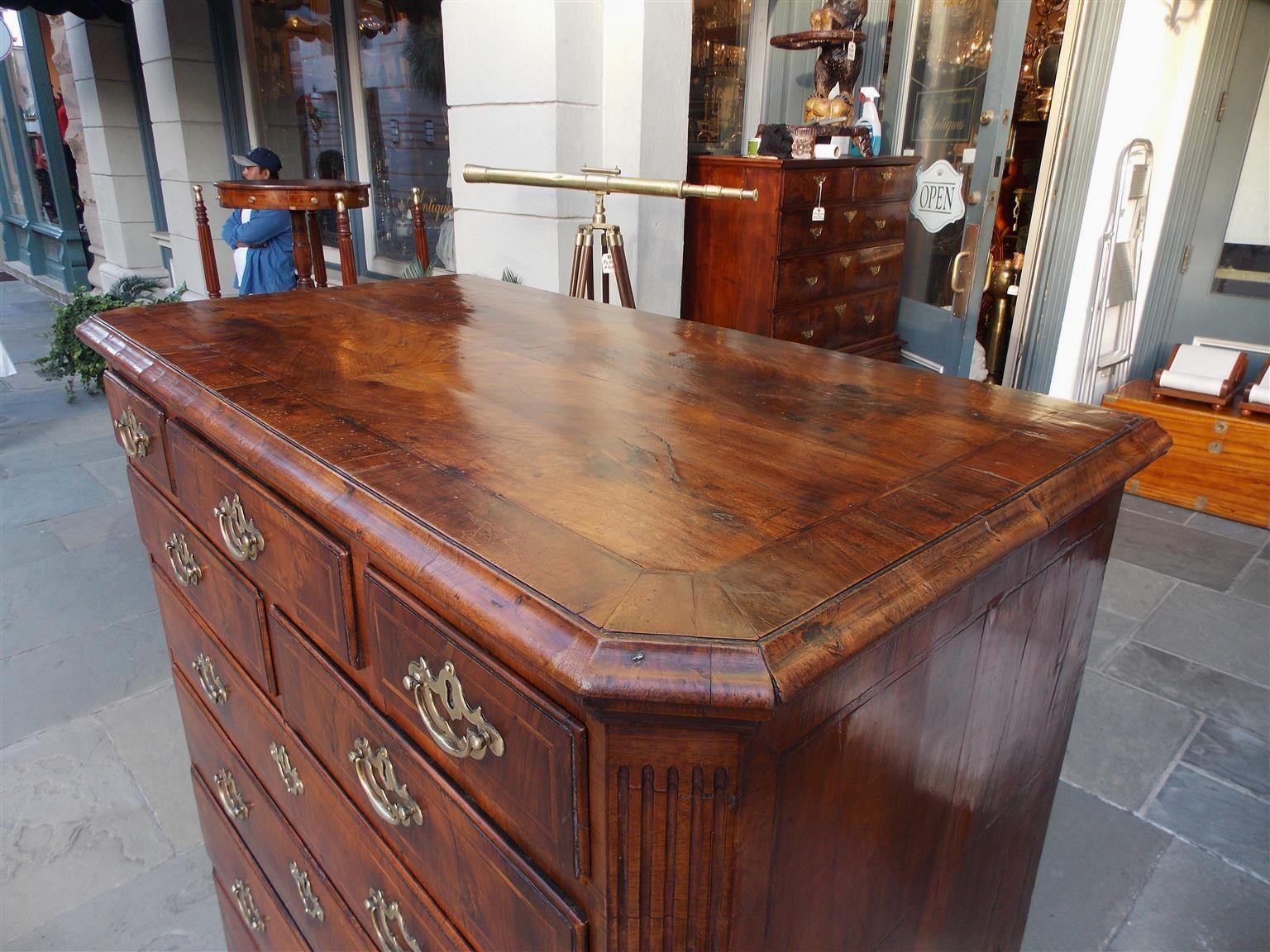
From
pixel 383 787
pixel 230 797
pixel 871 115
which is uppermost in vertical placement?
pixel 871 115

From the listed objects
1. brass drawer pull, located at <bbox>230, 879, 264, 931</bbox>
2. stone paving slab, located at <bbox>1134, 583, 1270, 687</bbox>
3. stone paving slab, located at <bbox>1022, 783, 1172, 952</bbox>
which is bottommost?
stone paving slab, located at <bbox>1022, 783, 1172, 952</bbox>

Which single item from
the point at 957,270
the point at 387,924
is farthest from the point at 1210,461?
the point at 387,924

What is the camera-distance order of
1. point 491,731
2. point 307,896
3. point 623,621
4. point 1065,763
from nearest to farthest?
point 623,621
point 491,731
point 307,896
point 1065,763

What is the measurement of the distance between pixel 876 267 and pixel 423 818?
4049 mm

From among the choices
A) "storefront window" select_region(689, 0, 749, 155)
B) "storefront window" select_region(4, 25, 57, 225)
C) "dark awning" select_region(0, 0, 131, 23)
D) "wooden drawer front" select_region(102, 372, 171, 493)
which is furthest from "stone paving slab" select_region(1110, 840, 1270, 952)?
"storefront window" select_region(4, 25, 57, 225)

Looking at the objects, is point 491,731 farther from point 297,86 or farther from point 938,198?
point 297,86

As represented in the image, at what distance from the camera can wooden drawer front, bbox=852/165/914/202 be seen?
3953 millimetres

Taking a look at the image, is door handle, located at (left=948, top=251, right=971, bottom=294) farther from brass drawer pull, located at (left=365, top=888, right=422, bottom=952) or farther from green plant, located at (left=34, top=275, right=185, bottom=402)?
green plant, located at (left=34, top=275, right=185, bottom=402)

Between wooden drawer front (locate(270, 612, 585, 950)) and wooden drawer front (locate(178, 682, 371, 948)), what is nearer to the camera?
wooden drawer front (locate(270, 612, 585, 950))

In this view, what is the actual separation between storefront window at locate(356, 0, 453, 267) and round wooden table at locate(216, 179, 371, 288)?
151 cm

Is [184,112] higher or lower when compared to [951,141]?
higher

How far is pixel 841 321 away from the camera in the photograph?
4.19 meters

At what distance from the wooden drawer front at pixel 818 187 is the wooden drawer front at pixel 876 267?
1.14ft

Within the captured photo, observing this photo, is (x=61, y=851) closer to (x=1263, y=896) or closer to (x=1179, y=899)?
(x=1179, y=899)
